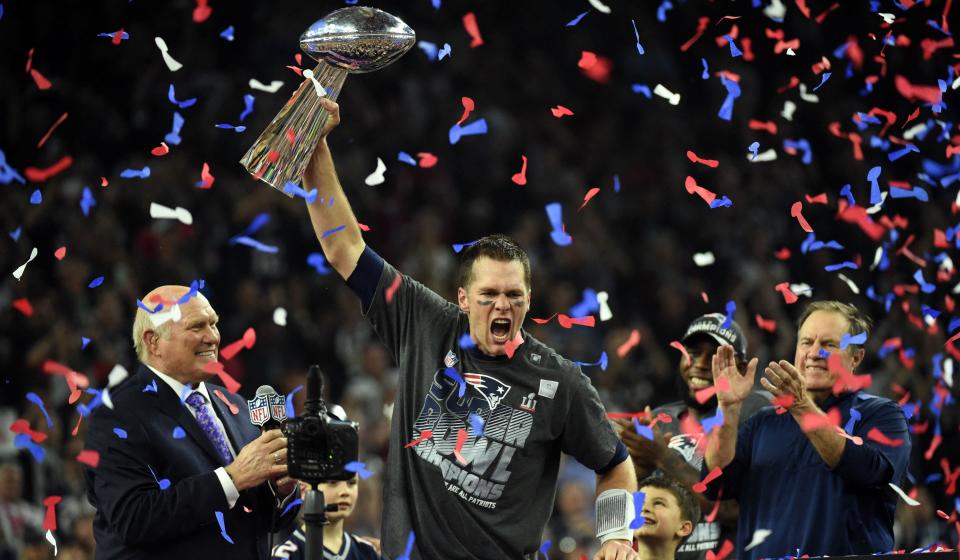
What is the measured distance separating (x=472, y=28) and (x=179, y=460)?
23.8 feet

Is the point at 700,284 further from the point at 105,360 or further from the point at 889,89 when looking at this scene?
the point at 105,360

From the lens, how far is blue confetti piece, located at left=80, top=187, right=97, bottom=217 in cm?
816

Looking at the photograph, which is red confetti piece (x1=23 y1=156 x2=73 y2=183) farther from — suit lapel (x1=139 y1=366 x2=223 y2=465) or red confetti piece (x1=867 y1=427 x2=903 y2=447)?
red confetti piece (x1=867 y1=427 x2=903 y2=447)

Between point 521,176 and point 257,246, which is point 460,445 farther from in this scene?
point 257,246

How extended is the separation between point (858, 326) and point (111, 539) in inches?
98.5

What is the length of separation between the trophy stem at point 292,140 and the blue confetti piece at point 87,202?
454cm

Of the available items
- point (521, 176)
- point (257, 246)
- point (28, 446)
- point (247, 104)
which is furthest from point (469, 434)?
point (257, 246)

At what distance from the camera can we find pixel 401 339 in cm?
399

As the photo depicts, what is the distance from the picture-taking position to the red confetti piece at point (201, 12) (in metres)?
9.79

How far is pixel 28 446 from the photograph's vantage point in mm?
6758

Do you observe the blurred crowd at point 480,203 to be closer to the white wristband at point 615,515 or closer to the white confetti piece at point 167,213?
the white confetti piece at point 167,213

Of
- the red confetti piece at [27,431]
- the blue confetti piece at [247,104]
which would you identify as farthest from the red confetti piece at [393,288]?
the red confetti piece at [27,431]

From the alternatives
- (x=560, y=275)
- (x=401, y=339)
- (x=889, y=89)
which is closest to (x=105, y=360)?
(x=560, y=275)

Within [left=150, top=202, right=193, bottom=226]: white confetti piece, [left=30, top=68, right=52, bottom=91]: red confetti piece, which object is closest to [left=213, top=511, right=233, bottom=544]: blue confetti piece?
[left=150, top=202, right=193, bottom=226]: white confetti piece
